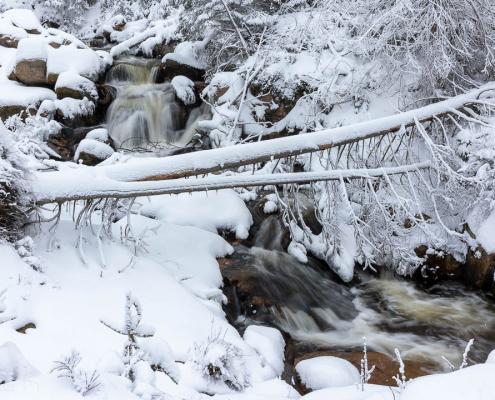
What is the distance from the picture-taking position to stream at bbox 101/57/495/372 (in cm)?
563

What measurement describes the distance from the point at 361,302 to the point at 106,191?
13.9ft

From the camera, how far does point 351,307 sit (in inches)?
257

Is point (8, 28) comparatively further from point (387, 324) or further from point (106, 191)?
point (387, 324)

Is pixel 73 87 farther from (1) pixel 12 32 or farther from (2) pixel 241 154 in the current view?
(2) pixel 241 154

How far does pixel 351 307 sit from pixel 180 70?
8487 mm

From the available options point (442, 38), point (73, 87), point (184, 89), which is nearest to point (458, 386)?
point (442, 38)

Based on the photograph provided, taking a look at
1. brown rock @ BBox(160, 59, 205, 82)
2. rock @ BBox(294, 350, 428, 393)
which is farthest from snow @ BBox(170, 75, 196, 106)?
rock @ BBox(294, 350, 428, 393)

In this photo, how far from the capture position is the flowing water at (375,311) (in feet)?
18.5

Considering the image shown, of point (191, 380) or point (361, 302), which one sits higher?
point (191, 380)

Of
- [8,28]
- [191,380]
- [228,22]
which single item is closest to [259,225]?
[191,380]

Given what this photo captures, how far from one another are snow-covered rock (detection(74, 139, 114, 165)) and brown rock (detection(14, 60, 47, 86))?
3043mm

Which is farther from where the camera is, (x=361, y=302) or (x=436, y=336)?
(x=361, y=302)

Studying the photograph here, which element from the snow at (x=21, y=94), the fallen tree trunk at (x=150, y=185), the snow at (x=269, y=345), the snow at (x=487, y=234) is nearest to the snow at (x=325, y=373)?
the snow at (x=269, y=345)

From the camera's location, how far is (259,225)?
7.64 meters
